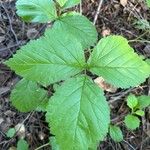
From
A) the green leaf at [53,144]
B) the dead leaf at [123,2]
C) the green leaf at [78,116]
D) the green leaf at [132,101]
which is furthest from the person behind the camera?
the dead leaf at [123,2]

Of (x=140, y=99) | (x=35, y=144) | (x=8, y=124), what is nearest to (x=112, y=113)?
(x=140, y=99)

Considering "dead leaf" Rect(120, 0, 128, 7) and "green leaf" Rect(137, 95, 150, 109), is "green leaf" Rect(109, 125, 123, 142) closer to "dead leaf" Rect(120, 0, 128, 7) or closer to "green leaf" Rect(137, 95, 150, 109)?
"green leaf" Rect(137, 95, 150, 109)

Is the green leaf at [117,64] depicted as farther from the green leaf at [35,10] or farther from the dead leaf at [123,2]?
the dead leaf at [123,2]

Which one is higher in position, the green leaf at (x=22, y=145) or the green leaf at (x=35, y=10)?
the green leaf at (x=35, y=10)

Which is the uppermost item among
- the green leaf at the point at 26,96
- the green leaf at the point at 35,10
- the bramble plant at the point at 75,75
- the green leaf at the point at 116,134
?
the green leaf at the point at 35,10

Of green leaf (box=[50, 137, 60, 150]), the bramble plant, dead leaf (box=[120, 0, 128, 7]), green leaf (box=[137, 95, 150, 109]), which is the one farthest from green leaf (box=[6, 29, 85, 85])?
dead leaf (box=[120, 0, 128, 7])

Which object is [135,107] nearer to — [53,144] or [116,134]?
[116,134]

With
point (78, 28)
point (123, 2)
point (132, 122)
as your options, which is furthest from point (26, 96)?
point (123, 2)

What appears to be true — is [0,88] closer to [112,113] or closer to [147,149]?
[112,113]

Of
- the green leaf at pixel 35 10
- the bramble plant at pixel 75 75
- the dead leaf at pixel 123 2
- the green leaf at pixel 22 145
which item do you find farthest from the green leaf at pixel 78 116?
the dead leaf at pixel 123 2
